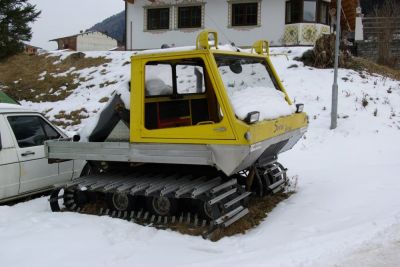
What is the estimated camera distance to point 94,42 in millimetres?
63844

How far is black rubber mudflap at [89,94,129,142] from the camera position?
244 inches

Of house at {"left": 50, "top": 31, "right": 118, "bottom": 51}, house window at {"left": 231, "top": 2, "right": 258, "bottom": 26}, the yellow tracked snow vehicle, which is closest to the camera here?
the yellow tracked snow vehicle

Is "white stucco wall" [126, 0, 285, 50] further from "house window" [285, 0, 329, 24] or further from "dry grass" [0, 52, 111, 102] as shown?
"dry grass" [0, 52, 111, 102]

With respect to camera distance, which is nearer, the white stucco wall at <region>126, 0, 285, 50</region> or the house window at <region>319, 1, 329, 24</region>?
the white stucco wall at <region>126, 0, 285, 50</region>

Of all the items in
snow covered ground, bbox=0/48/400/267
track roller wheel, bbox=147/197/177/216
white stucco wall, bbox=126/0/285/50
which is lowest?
snow covered ground, bbox=0/48/400/267

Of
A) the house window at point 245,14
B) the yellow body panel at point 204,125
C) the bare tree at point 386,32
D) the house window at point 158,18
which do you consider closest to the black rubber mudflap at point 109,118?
the yellow body panel at point 204,125

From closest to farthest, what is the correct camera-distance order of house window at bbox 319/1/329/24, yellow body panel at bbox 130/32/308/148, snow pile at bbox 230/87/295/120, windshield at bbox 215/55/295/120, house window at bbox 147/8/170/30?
yellow body panel at bbox 130/32/308/148
snow pile at bbox 230/87/295/120
windshield at bbox 215/55/295/120
house window at bbox 319/1/329/24
house window at bbox 147/8/170/30

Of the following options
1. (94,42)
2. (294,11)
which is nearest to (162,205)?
(294,11)

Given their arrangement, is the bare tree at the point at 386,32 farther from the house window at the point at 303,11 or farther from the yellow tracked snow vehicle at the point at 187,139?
the yellow tracked snow vehicle at the point at 187,139

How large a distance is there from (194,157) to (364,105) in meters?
8.49

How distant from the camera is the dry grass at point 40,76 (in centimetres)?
2023

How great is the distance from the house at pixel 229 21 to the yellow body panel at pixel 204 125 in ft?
60.0

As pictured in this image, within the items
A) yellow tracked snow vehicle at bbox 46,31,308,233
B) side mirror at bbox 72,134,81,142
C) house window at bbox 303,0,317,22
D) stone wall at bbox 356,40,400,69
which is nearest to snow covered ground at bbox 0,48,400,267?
yellow tracked snow vehicle at bbox 46,31,308,233

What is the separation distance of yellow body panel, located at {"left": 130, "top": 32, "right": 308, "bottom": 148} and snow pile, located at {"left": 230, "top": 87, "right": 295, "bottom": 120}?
4.7 inches
